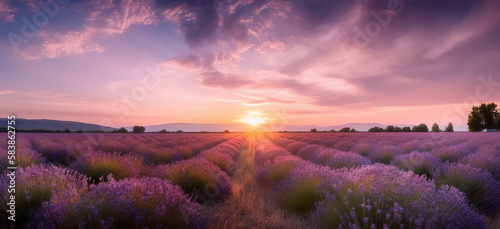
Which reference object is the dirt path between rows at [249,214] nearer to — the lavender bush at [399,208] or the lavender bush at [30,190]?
the lavender bush at [399,208]

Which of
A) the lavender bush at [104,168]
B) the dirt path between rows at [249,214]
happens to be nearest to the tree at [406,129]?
the dirt path between rows at [249,214]

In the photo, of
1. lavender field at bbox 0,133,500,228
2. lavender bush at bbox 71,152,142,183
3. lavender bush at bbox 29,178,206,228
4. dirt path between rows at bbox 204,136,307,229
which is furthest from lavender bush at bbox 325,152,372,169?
lavender bush at bbox 29,178,206,228

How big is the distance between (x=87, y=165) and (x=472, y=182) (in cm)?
802

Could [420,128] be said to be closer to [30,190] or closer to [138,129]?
[138,129]

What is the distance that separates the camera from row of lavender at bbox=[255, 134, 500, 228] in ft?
9.78

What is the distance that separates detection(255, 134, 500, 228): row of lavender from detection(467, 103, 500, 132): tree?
251 feet

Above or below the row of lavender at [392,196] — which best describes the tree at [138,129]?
above

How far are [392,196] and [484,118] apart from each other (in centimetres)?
8236

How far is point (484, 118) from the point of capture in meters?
65.8

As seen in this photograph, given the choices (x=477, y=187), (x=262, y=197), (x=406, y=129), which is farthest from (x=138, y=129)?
(x=477, y=187)

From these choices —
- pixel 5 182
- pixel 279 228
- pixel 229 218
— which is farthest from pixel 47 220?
pixel 279 228

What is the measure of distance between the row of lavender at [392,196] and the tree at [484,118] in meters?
76.4

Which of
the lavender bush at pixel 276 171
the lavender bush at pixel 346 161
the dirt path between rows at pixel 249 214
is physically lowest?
the dirt path between rows at pixel 249 214

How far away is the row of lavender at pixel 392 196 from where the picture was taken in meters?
2.98
